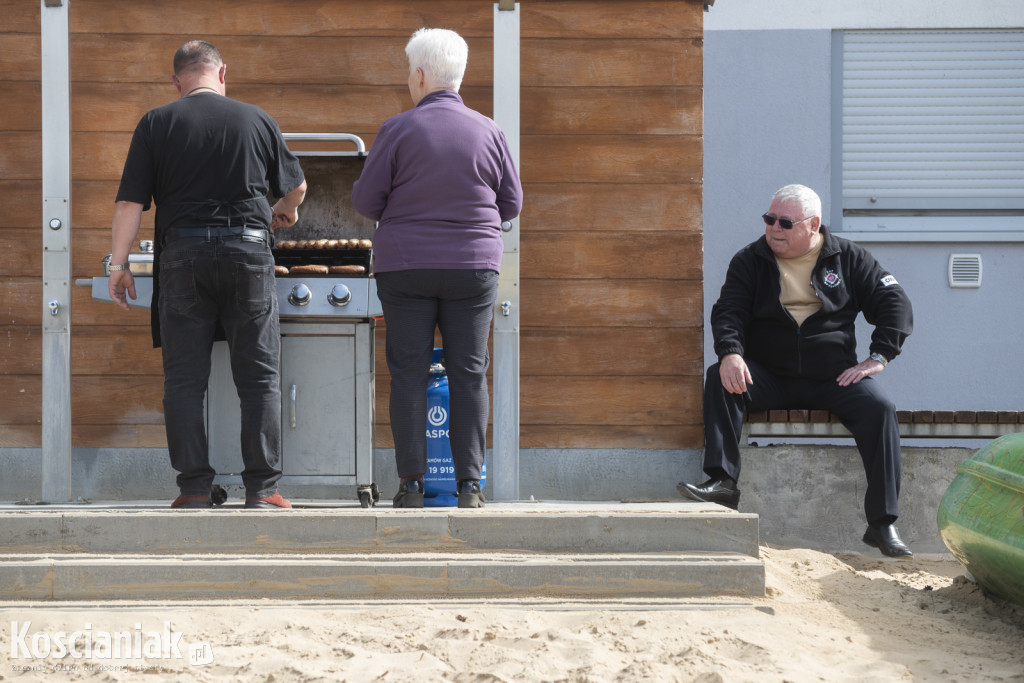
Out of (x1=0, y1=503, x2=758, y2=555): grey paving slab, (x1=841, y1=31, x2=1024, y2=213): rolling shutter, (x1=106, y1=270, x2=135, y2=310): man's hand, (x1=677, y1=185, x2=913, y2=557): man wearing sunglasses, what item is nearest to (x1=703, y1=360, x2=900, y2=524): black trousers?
(x1=677, y1=185, x2=913, y2=557): man wearing sunglasses

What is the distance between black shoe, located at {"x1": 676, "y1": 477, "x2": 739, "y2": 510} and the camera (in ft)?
15.0

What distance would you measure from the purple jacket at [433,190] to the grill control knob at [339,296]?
498 mm

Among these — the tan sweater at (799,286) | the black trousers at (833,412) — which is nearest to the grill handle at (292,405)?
the black trousers at (833,412)

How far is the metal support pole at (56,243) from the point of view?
5086 mm

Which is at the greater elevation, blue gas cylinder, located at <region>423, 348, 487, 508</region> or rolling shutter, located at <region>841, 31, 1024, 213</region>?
rolling shutter, located at <region>841, 31, 1024, 213</region>

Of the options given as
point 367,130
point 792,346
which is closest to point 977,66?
point 792,346

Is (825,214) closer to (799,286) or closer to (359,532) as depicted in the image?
(799,286)

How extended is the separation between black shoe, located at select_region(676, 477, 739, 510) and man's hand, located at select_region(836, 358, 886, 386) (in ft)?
2.07

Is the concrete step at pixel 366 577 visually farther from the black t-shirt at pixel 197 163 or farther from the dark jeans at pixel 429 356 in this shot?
the black t-shirt at pixel 197 163

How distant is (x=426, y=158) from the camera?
3977 mm

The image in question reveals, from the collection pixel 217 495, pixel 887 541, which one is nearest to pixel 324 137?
pixel 217 495

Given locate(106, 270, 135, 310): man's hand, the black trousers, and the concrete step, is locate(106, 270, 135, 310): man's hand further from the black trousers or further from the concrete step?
the black trousers

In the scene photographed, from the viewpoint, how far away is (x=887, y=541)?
178 inches

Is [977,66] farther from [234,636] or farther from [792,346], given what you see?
[234,636]
